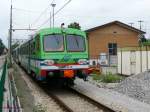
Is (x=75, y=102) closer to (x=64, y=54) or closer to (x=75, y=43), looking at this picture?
(x=64, y=54)

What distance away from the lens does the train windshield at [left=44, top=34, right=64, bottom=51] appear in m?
18.8

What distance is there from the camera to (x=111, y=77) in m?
23.9

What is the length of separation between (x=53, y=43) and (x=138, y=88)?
4.27 metres

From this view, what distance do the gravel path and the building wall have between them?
24.3 metres

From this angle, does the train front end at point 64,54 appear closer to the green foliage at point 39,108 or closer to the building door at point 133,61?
the green foliage at point 39,108

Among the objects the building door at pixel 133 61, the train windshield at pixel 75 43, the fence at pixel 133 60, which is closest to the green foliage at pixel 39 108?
the train windshield at pixel 75 43

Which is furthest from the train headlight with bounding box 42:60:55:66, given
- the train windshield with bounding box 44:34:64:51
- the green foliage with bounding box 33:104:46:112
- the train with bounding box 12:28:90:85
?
the green foliage with bounding box 33:104:46:112

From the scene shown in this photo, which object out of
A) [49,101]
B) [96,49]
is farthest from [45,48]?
[96,49]

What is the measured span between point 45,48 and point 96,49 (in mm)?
26308

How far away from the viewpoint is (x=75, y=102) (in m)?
16.2

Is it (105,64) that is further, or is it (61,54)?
(105,64)

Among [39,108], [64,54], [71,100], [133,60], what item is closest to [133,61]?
[133,60]

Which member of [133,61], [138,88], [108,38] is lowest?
[138,88]

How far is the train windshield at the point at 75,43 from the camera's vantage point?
19055mm
